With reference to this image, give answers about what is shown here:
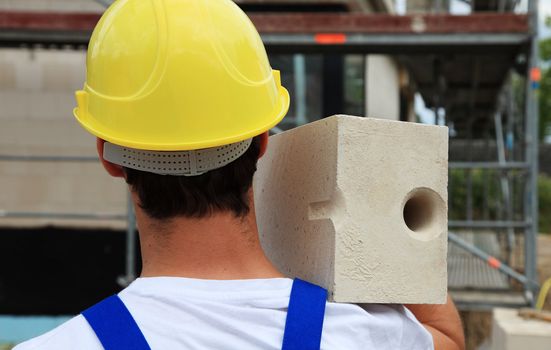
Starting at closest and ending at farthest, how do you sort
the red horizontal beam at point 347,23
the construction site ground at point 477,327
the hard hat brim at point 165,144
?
the hard hat brim at point 165,144 → the red horizontal beam at point 347,23 → the construction site ground at point 477,327

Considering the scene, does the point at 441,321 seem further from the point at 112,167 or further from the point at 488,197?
the point at 488,197

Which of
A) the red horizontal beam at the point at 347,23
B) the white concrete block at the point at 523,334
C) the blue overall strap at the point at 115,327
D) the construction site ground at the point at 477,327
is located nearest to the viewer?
the blue overall strap at the point at 115,327

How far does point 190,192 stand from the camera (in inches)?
54.0

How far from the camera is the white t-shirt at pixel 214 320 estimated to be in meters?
1.27

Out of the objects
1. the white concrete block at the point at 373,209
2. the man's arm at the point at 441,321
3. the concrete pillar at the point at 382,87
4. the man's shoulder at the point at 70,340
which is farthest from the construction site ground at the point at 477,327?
the man's shoulder at the point at 70,340

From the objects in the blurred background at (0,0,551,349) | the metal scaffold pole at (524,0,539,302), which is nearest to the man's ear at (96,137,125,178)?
the blurred background at (0,0,551,349)

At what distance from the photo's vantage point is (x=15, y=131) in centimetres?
685

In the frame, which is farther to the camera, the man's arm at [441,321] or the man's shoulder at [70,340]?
the man's arm at [441,321]

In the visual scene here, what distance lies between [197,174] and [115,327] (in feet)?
1.02

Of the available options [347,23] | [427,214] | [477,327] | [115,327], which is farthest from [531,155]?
[115,327]

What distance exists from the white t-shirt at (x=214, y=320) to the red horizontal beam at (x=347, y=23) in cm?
425

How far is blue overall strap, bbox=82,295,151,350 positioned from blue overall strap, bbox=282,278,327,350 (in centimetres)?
25

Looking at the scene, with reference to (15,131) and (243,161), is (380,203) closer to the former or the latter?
(243,161)

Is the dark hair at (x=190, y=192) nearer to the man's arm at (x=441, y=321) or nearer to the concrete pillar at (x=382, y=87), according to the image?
the man's arm at (x=441, y=321)
